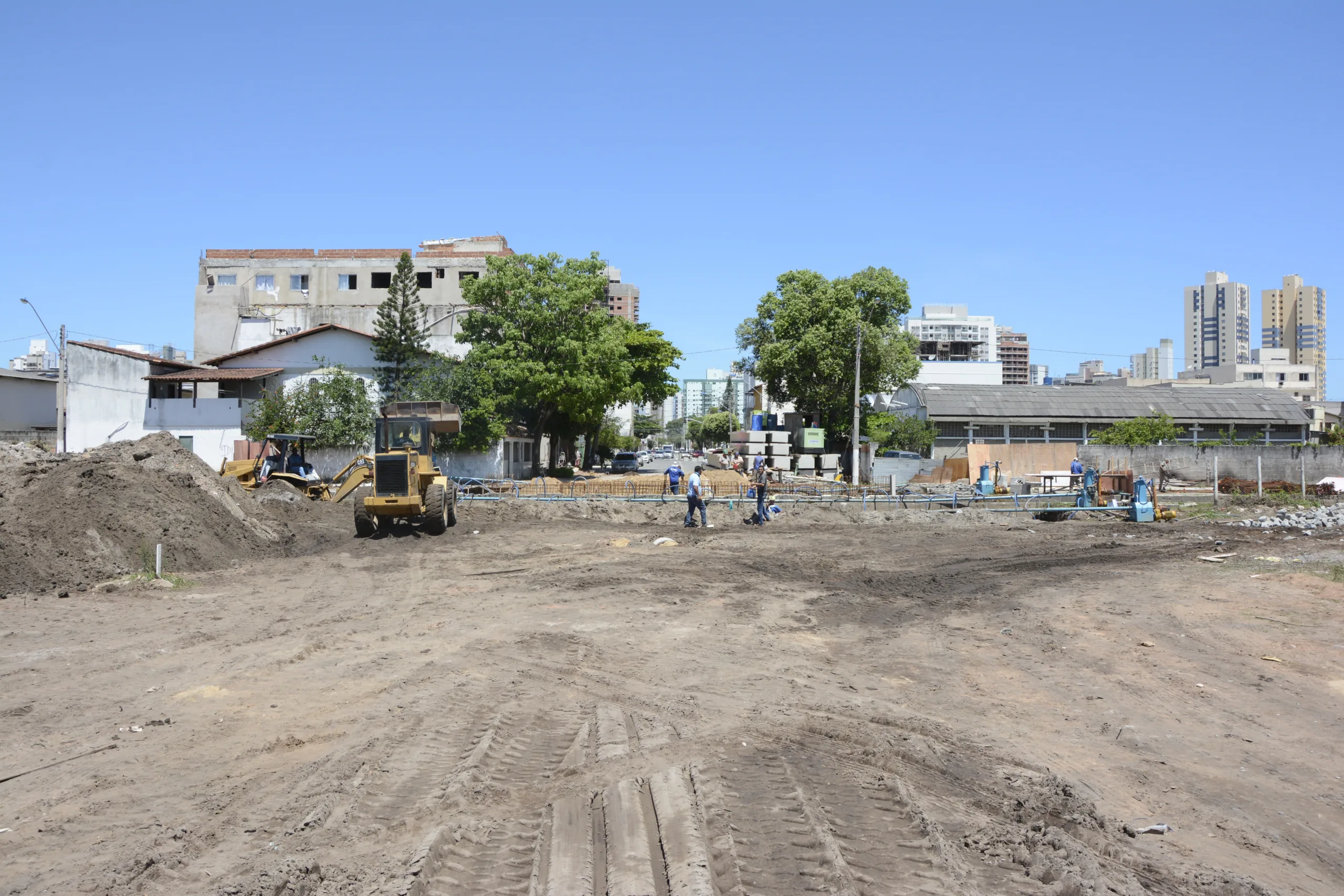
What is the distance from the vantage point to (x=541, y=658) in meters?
9.72

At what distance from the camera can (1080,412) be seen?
55000 mm

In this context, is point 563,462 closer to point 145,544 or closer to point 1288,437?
point 145,544

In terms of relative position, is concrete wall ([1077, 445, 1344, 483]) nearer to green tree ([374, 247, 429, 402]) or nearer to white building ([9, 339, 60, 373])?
green tree ([374, 247, 429, 402])

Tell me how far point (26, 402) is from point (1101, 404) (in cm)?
6112

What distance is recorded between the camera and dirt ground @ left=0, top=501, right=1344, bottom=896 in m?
4.88

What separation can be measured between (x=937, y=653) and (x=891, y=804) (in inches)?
202

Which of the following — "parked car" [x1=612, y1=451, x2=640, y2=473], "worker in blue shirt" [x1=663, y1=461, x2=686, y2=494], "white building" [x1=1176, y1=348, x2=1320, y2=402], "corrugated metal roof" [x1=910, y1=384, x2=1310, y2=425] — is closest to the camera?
"worker in blue shirt" [x1=663, y1=461, x2=686, y2=494]

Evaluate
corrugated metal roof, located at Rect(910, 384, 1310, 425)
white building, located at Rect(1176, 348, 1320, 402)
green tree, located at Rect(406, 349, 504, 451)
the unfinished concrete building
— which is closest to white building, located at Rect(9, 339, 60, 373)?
the unfinished concrete building

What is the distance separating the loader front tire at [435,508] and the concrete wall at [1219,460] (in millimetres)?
28500

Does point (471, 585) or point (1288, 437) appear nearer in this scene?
point (471, 585)

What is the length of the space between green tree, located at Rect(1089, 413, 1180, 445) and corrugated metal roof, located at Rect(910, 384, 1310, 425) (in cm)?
688

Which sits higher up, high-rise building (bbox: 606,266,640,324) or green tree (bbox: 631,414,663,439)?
high-rise building (bbox: 606,266,640,324)

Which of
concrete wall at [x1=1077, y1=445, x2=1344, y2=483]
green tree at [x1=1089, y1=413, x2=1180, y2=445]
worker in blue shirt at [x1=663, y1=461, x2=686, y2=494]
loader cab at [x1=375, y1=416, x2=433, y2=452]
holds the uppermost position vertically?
green tree at [x1=1089, y1=413, x2=1180, y2=445]

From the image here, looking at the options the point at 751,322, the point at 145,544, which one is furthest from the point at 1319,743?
the point at 751,322
